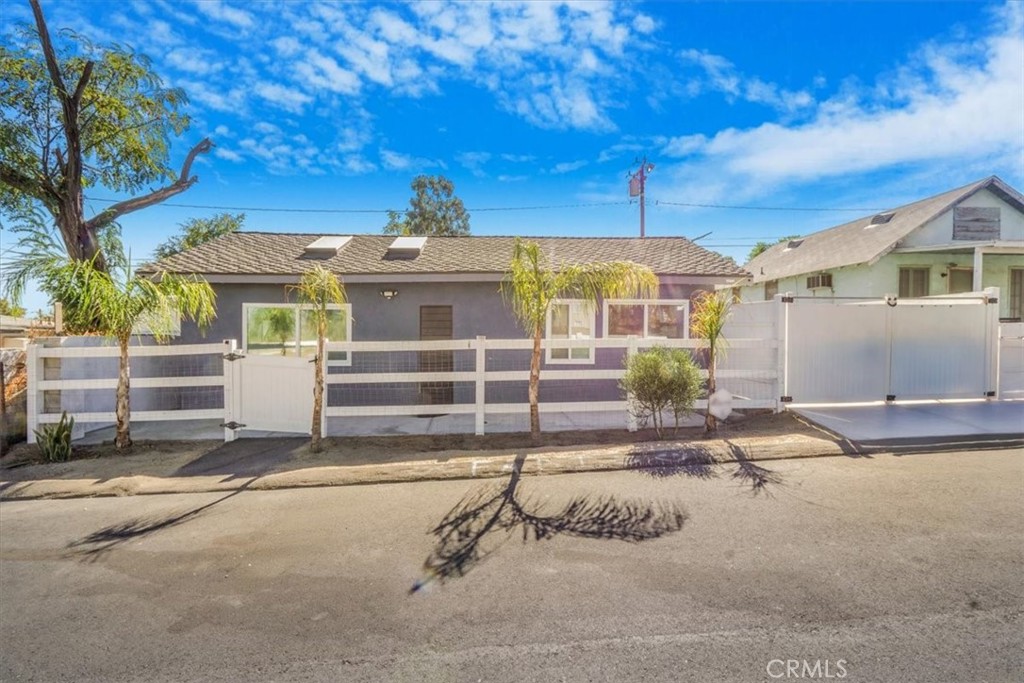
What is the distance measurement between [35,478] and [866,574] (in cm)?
840

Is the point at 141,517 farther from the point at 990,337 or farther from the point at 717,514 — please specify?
the point at 990,337

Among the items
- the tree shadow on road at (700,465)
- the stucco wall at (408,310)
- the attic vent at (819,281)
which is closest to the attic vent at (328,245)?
the stucco wall at (408,310)

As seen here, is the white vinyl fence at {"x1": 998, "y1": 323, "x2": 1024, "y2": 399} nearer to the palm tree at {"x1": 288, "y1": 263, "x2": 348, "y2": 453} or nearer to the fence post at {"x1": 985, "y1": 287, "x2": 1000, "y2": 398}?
the fence post at {"x1": 985, "y1": 287, "x2": 1000, "y2": 398}

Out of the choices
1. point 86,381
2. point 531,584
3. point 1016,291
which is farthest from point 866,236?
point 86,381

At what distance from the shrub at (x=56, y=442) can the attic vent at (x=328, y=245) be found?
5608mm

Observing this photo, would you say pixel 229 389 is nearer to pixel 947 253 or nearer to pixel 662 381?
pixel 662 381

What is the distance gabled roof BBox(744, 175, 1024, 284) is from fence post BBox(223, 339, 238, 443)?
37.6 feet

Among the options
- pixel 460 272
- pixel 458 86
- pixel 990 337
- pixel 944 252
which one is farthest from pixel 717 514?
pixel 944 252

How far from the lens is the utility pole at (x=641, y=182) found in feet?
75.2

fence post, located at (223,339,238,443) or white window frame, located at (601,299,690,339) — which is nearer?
fence post, located at (223,339,238,443)

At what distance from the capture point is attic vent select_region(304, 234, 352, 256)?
35.6 feet

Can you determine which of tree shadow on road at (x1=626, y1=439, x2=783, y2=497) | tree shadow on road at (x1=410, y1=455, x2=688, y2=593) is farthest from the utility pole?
tree shadow on road at (x1=410, y1=455, x2=688, y2=593)

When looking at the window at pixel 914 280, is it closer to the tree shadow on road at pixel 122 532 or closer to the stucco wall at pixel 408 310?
the stucco wall at pixel 408 310

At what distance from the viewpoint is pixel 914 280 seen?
13.9m
